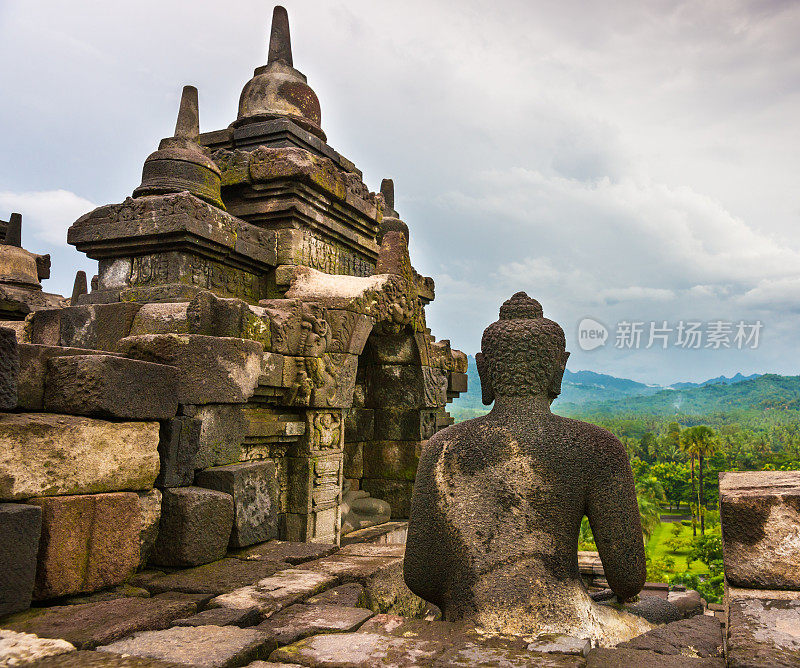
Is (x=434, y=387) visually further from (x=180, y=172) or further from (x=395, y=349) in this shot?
(x=180, y=172)

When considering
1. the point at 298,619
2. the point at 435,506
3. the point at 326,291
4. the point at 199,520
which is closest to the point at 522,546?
the point at 435,506

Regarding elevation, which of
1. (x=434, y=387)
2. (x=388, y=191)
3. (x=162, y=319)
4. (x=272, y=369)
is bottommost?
(x=272, y=369)

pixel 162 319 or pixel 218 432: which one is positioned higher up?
pixel 162 319

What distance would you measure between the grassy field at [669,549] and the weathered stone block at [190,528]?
122 ft

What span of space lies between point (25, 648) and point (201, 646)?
59 cm

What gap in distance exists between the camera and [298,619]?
2787 millimetres

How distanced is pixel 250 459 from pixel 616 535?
3198 millimetres

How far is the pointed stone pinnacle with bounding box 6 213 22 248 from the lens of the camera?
11852mm

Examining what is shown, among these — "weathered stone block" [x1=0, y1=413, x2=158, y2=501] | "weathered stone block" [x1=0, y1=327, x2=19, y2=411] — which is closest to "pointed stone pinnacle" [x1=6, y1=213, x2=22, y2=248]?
"weathered stone block" [x1=0, y1=413, x2=158, y2=501]

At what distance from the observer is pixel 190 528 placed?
11.6 ft

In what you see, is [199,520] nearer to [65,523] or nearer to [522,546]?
[65,523]

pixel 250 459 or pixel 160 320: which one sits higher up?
pixel 160 320

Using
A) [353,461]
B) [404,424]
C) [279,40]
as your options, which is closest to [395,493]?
[353,461]

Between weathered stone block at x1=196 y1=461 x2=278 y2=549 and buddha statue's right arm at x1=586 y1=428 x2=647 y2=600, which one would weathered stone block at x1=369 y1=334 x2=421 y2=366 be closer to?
weathered stone block at x1=196 y1=461 x2=278 y2=549
